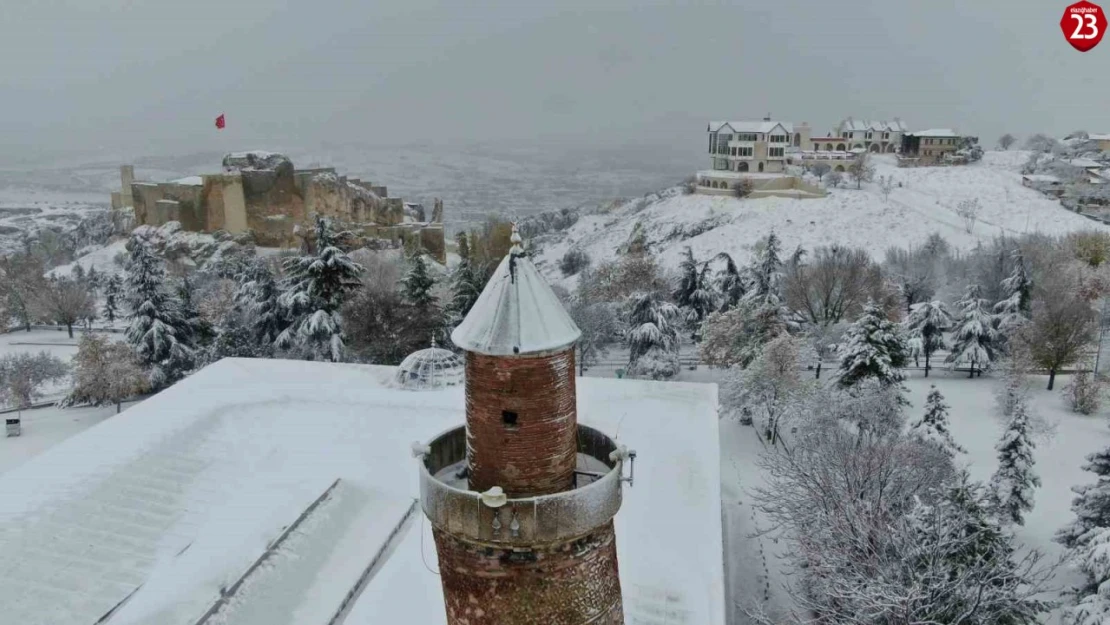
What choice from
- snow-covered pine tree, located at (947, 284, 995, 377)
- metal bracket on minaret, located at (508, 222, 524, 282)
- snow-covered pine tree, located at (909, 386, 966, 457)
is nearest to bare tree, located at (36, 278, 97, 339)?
snow-covered pine tree, located at (909, 386, 966, 457)

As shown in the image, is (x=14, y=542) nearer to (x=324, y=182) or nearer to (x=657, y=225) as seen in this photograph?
(x=324, y=182)

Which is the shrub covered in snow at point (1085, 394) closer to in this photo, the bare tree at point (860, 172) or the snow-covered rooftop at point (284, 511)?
the snow-covered rooftop at point (284, 511)

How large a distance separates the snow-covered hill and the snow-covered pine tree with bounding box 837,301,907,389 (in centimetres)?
2369

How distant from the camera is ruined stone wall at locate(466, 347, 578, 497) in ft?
20.2

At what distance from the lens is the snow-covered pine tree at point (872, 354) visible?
25.5 metres

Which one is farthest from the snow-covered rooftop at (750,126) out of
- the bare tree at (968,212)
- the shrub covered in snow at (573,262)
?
the shrub covered in snow at (573,262)

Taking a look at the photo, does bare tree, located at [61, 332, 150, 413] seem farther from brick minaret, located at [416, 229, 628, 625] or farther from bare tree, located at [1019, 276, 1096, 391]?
bare tree, located at [1019, 276, 1096, 391]

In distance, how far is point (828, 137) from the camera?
88.9m

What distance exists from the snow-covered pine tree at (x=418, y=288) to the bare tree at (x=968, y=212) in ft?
136

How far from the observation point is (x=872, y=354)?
25.5 metres

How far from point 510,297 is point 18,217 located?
117 metres

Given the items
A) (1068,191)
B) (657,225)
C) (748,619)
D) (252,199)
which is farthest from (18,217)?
(1068,191)

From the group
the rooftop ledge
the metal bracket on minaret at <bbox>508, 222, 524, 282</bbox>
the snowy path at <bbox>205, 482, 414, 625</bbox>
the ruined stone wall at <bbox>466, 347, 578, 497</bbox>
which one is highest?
the metal bracket on minaret at <bbox>508, 222, 524, 282</bbox>

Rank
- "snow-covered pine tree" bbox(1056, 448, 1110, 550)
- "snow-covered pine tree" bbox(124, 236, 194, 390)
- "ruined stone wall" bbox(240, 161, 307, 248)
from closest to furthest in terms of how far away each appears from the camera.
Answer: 1. "snow-covered pine tree" bbox(1056, 448, 1110, 550)
2. "snow-covered pine tree" bbox(124, 236, 194, 390)
3. "ruined stone wall" bbox(240, 161, 307, 248)
